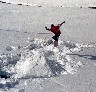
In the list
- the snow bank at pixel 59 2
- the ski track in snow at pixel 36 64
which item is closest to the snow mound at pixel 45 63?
the ski track in snow at pixel 36 64

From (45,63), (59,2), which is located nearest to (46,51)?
(45,63)

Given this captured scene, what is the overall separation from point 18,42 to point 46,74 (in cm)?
388

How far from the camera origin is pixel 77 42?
1370cm

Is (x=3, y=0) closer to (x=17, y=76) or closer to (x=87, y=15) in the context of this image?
(x=87, y=15)

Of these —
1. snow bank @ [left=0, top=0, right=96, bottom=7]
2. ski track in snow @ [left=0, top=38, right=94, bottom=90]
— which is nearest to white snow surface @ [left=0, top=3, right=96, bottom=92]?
ski track in snow @ [left=0, top=38, right=94, bottom=90]

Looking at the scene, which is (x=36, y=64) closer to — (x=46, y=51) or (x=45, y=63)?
(x=45, y=63)

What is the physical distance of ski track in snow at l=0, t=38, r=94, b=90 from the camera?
10234 millimetres

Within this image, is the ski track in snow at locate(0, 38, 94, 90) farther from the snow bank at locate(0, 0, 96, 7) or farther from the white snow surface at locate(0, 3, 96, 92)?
the snow bank at locate(0, 0, 96, 7)

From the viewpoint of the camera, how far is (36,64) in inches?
422

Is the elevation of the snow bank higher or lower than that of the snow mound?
higher

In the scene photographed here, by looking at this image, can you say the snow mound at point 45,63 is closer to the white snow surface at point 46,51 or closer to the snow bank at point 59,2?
the white snow surface at point 46,51

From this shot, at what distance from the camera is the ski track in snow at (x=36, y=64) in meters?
10.2

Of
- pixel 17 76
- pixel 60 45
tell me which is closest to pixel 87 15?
pixel 60 45

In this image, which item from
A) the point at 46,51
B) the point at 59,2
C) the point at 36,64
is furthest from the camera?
the point at 59,2
